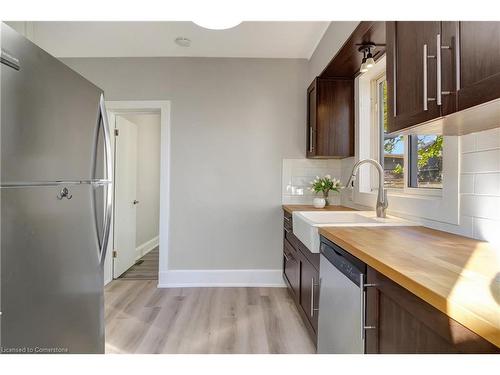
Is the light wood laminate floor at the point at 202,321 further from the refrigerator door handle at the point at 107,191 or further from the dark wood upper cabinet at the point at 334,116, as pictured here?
the dark wood upper cabinet at the point at 334,116

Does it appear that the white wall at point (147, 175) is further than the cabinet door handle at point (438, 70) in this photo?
Yes

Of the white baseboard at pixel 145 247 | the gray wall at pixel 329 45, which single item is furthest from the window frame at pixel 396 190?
the white baseboard at pixel 145 247

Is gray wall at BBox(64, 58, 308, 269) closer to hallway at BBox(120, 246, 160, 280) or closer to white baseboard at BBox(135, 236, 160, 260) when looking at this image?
hallway at BBox(120, 246, 160, 280)

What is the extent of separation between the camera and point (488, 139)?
1.22 metres

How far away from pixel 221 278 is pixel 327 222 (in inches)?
69.1

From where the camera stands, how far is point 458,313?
0.59m

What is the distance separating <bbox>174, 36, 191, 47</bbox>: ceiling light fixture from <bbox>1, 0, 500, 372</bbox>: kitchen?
0.02 meters

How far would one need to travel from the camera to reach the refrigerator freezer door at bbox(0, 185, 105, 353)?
3.12 feet

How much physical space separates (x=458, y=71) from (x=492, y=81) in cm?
16

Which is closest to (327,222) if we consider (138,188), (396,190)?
(396,190)

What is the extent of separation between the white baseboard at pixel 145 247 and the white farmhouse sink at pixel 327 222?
120 inches

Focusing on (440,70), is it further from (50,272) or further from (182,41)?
(182,41)

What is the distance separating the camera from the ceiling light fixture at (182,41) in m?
2.78

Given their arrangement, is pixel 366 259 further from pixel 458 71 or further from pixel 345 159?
pixel 345 159
